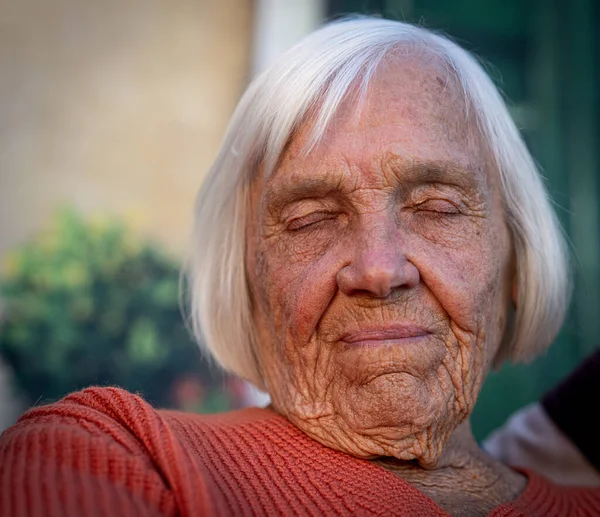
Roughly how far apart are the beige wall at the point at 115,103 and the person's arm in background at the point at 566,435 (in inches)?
77.2

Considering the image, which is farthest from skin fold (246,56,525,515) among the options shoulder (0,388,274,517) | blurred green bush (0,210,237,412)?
blurred green bush (0,210,237,412)

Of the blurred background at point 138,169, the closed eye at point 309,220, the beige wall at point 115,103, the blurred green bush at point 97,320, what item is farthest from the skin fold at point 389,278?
the beige wall at point 115,103

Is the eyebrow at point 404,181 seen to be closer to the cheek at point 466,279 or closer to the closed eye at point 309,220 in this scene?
the closed eye at point 309,220

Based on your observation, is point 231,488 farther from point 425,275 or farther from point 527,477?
point 527,477

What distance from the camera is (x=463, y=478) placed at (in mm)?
1951

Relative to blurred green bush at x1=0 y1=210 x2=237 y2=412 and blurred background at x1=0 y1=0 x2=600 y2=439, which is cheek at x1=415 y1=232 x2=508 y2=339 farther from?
blurred green bush at x1=0 y1=210 x2=237 y2=412

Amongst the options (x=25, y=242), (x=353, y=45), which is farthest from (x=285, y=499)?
(x=25, y=242)

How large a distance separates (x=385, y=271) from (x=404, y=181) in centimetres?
28

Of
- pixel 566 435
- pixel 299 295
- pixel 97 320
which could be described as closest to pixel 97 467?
pixel 299 295

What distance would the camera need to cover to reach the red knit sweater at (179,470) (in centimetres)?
130

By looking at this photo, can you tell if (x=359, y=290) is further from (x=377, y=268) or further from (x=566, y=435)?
(x=566, y=435)

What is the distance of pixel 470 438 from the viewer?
210 centimetres

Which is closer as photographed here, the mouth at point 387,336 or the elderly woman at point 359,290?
the elderly woman at point 359,290

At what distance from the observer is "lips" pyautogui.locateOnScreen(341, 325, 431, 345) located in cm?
172
